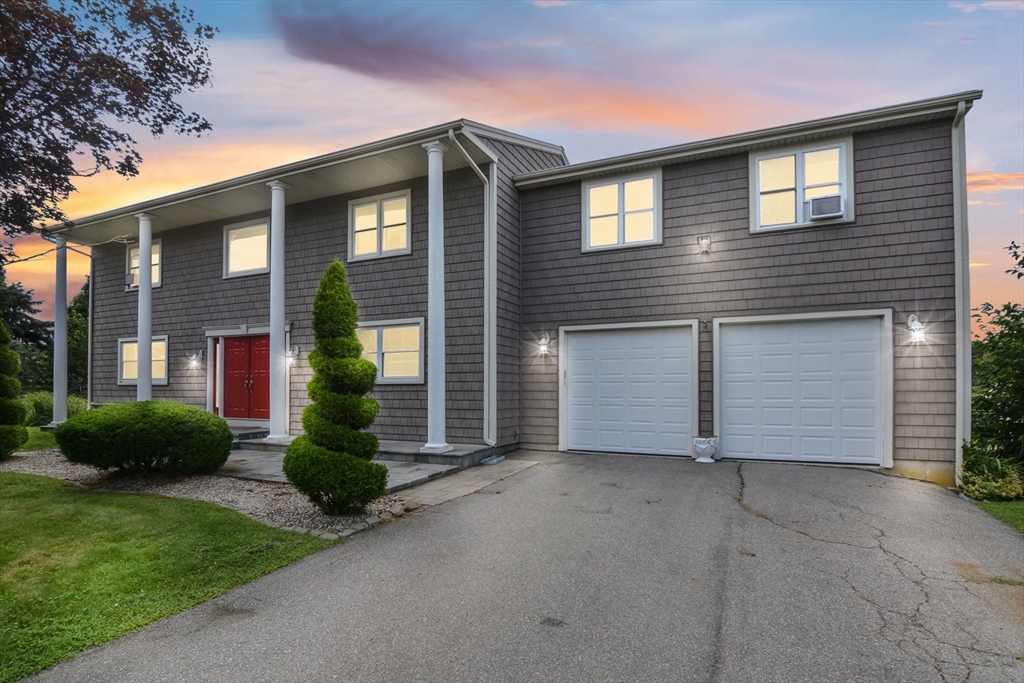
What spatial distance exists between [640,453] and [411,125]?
6447mm

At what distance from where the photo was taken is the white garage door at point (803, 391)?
7.51 m

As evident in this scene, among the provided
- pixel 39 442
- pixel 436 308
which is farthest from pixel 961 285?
pixel 39 442

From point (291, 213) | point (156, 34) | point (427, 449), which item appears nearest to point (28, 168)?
point (156, 34)

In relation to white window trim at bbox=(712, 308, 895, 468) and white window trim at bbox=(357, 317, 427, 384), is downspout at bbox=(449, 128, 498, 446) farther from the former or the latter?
white window trim at bbox=(712, 308, 895, 468)

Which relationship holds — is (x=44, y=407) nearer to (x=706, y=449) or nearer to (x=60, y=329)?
(x=60, y=329)

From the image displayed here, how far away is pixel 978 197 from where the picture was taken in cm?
766

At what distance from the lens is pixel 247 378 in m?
11.5

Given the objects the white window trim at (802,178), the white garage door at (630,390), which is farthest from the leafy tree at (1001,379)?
the white garage door at (630,390)

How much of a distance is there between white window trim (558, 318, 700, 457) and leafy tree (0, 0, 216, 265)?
249 inches

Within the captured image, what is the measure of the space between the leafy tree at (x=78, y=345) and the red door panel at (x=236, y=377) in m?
10.1

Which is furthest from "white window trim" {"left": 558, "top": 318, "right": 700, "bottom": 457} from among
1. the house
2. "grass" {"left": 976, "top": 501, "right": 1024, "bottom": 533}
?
"grass" {"left": 976, "top": 501, "right": 1024, "bottom": 533}

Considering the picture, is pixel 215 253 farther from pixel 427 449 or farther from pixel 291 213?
pixel 427 449

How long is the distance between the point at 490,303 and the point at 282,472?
12.9 ft

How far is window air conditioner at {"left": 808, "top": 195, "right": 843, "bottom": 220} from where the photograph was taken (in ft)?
25.0
